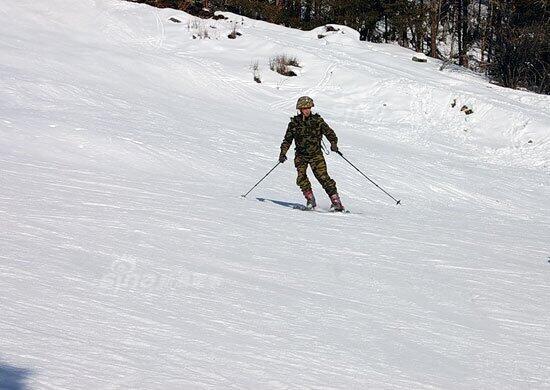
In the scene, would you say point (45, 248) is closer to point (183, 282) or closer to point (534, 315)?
point (183, 282)

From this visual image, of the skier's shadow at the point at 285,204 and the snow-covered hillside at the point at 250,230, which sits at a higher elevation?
the snow-covered hillside at the point at 250,230

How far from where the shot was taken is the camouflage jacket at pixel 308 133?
35.7ft

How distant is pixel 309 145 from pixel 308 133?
180mm

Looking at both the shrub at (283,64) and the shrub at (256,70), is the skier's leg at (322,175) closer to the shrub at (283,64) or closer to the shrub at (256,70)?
the shrub at (256,70)

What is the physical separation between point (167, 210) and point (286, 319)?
4195 millimetres

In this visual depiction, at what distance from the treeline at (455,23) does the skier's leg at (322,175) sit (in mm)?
19170

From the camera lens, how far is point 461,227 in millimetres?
10828

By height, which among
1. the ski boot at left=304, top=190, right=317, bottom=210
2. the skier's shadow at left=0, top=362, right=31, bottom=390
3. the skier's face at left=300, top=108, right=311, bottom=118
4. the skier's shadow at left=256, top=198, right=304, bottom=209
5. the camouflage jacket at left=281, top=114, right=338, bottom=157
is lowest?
the skier's shadow at left=256, top=198, right=304, bottom=209

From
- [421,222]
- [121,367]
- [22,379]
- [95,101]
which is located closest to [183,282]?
[121,367]

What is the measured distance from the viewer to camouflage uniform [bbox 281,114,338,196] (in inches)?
428

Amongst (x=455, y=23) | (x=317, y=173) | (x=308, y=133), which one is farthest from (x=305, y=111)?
(x=455, y=23)

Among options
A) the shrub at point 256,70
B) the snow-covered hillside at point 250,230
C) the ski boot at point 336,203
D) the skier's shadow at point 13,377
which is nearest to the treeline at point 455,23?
the snow-covered hillside at point 250,230

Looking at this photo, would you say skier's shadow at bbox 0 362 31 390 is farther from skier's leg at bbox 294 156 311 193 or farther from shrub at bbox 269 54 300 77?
shrub at bbox 269 54 300 77

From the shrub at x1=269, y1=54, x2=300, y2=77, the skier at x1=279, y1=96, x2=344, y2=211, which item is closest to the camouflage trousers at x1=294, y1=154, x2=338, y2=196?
the skier at x1=279, y1=96, x2=344, y2=211
